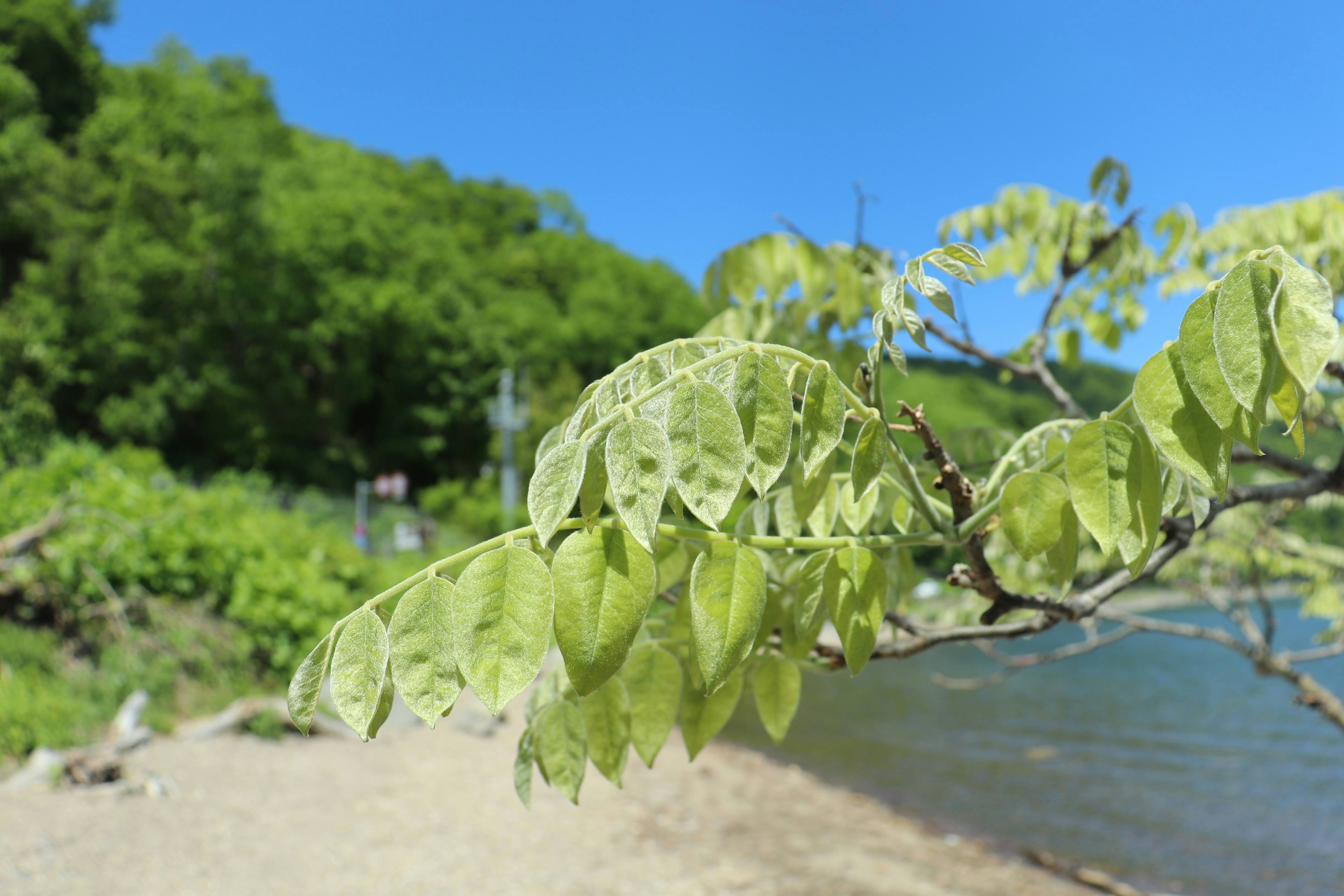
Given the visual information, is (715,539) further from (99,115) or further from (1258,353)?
(99,115)

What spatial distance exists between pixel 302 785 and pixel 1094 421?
6039 mm

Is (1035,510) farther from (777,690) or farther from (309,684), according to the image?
(309,684)

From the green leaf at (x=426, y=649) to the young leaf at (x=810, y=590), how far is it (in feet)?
1.03

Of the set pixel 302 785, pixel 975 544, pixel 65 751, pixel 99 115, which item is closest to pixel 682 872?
pixel 302 785

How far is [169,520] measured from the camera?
7555 mm

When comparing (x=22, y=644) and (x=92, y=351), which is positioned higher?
(x=92, y=351)

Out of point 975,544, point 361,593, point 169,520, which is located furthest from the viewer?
point 361,593

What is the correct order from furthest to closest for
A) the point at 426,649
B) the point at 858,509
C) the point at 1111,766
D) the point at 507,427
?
1. the point at 507,427
2. the point at 1111,766
3. the point at 858,509
4. the point at 426,649

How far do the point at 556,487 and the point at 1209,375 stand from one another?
1.51 ft

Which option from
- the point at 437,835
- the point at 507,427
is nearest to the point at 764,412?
the point at 437,835

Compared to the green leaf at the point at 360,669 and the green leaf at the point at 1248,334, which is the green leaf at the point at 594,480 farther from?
the green leaf at the point at 1248,334

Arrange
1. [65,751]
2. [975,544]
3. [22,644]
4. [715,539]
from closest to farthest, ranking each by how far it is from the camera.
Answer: [715,539], [975,544], [65,751], [22,644]

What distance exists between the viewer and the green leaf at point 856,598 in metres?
0.74

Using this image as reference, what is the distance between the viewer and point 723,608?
2.08ft
